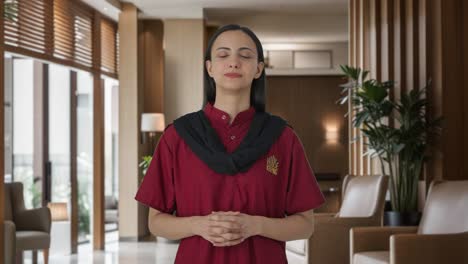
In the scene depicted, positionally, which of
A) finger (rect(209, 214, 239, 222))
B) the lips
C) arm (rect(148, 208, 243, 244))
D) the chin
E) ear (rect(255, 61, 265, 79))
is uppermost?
ear (rect(255, 61, 265, 79))

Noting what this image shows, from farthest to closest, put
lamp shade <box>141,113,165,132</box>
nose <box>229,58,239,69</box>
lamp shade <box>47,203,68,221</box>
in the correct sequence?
1. lamp shade <box>141,113,165,132</box>
2. lamp shade <box>47,203,68,221</box>
3. nose <box>229,58,239,69</box>

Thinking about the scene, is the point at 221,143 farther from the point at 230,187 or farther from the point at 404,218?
the point at 404,218

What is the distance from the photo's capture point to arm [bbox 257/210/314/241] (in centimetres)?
152

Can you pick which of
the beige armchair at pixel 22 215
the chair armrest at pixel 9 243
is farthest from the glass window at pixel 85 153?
the chair armrest at pixel 9 243

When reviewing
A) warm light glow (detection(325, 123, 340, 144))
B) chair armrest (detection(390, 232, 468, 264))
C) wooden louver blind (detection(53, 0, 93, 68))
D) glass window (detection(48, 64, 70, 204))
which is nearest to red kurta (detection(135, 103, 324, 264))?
chair armrest (detection(390, 232, 468, 264))

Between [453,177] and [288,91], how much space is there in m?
8.96

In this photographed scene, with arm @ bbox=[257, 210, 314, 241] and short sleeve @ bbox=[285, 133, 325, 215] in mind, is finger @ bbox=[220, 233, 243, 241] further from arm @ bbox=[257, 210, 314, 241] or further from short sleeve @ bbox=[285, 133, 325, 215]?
short sleeve @ bbox=[285, 133, 325, 215]

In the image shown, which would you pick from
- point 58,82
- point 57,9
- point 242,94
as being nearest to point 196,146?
point 242,94

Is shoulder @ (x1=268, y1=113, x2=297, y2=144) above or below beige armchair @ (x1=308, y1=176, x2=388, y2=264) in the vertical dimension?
above

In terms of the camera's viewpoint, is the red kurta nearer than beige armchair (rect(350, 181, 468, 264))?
Yes

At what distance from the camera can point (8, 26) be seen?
7.59 meters

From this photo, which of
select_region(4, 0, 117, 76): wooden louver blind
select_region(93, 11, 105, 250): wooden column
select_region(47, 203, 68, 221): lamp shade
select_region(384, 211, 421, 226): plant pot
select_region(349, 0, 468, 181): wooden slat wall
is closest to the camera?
select_region(349, 0, 468, 181): wooden slat wall

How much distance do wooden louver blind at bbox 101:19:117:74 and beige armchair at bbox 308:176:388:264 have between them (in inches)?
209

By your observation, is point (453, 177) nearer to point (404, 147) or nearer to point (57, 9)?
point (404, 147)
